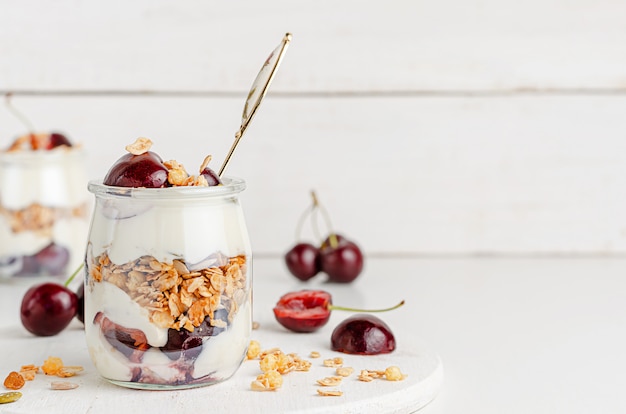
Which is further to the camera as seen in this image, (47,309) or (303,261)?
(303,261)

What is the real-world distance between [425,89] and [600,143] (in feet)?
1.28

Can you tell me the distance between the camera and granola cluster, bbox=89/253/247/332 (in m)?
0.82

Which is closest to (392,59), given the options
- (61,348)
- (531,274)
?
(531,274)

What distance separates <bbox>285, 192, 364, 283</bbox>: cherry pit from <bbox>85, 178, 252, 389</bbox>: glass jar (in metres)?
0.65

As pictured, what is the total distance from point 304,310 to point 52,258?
1.84 feet

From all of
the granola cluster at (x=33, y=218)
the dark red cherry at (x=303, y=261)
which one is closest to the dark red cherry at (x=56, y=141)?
the granola cluster at (x=33, y=218)

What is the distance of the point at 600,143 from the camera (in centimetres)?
185

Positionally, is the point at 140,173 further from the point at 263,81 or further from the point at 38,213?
the point at 38,213

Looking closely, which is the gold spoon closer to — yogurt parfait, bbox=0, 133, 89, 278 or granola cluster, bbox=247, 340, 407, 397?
granola cluster, bbox=247, 340, 407, 397

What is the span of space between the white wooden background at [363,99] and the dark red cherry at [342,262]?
33cm

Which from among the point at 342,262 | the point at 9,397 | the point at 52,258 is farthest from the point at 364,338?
the point at 52,258

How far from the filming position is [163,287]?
2.68 feet

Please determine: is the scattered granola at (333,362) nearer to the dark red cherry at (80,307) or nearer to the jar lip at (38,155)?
the dark red cherry at (80,307)

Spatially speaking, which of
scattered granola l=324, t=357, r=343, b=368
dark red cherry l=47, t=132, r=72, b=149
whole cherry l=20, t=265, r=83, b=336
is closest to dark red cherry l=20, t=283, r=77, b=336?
whole cherry l=20, t=265, r=83, b=336
